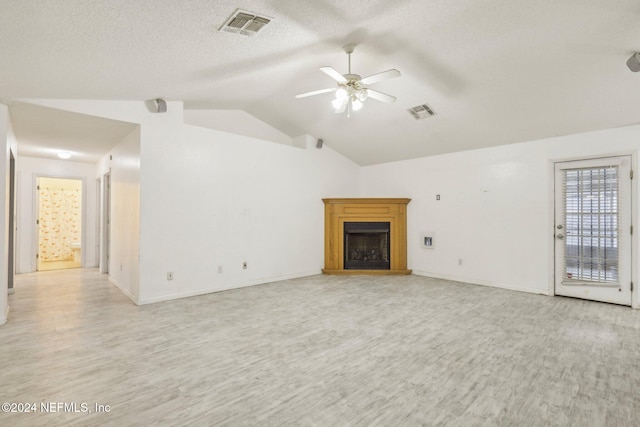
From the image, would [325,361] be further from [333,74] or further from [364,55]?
[364,55]

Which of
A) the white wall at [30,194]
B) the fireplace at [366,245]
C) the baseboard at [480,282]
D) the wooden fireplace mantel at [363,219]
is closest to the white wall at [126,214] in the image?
the white wall at [30,194]

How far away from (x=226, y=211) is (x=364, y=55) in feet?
9.69

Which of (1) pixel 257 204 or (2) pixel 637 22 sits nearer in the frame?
(2) pixel 637 22

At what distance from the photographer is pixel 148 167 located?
13.7ft

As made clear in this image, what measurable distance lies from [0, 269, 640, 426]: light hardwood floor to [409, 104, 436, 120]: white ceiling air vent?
8.76 feet

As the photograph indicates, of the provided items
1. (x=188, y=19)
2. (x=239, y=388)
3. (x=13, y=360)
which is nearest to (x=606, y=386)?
(x=239, y=388)

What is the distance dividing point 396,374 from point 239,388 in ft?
3.65

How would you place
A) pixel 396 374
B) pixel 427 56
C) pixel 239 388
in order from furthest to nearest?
1. pixel 427 56
2. pixel 396 374
3. pixel 239 388

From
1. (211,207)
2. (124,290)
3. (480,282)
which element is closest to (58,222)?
(124,290)

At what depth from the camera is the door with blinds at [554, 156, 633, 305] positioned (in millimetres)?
4168

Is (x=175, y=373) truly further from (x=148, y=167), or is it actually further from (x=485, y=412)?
(x=148, y=167)

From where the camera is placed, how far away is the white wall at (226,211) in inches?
168

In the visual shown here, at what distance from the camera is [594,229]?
14.4ft

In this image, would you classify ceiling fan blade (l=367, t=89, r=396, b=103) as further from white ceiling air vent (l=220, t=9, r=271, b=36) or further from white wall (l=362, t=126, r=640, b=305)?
white wall (l=362, t=126, r=640, b=305)
